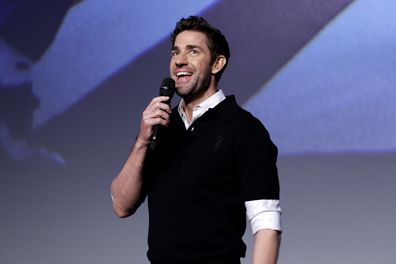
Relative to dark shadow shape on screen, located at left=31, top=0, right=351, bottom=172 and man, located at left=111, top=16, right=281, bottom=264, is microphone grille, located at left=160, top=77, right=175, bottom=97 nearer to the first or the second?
→ man, located at left=111, top=16, right=281, bottom=264

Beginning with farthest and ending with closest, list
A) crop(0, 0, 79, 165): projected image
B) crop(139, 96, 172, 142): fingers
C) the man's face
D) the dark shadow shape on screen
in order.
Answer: crop(0, 0, 79, 165): projected image
the dark shadow shape on screen
the man's face
crop(139, 96, 172, 142): fingers

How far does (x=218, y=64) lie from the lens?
1681 millimetres

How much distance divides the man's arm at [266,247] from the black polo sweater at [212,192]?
0.23 feet

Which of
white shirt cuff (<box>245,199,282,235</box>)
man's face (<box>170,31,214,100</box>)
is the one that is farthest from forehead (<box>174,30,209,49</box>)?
white shirt cuff (<box>245,199,282,235</box>)

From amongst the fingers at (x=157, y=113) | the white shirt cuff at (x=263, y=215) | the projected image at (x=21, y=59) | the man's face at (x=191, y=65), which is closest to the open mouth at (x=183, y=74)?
the man's face at (x=191, y=65)

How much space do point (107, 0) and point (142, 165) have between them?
Result: 6.60 feet

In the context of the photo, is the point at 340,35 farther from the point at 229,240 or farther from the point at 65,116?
the point at 229,240

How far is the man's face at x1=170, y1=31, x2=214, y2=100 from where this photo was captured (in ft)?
5.29

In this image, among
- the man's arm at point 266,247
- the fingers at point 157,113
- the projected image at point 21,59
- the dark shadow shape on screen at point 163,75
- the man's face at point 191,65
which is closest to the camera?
the man's arm at point 266,247

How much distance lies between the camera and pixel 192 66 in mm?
1614

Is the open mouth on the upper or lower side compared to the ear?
lower

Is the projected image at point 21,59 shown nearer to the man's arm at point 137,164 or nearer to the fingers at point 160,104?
the man's arm at point 137,164

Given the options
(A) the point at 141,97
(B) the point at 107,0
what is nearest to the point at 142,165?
(A) the point at 141,97

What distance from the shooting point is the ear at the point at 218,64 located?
5.47 feet
